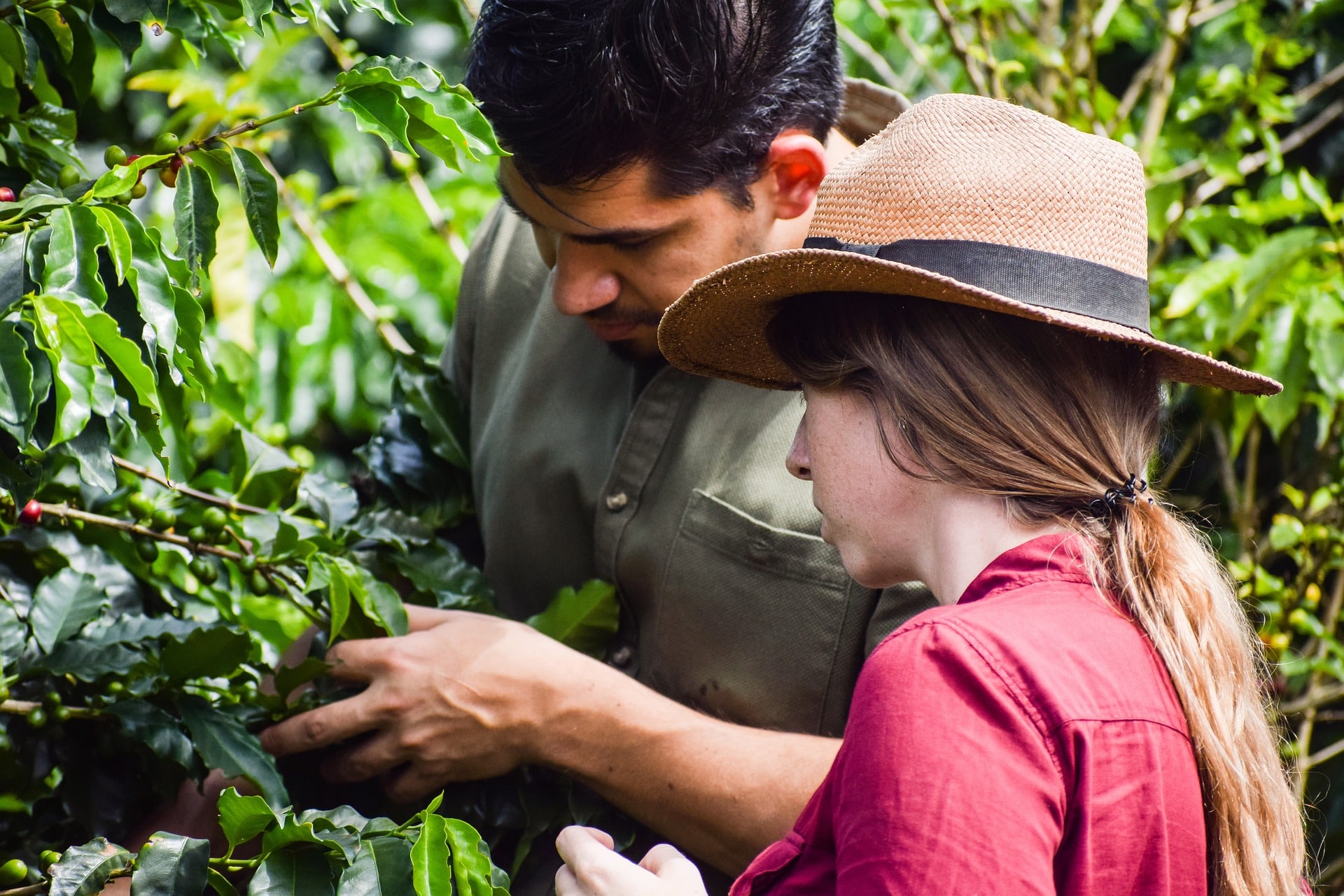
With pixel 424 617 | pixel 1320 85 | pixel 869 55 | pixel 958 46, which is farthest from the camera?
pixel 869 55

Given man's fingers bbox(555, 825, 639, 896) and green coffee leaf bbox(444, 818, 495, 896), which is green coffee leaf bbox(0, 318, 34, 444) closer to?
green coffee leaf bbox(444, 818, 495, 896)

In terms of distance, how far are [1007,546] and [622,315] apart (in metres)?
0.83

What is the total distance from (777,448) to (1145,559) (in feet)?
2.41

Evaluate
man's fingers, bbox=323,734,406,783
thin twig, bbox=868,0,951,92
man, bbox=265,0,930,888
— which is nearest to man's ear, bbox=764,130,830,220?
man, bbox=265,0,930,888

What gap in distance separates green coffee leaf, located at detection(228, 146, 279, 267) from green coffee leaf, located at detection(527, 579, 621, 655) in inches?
30.1

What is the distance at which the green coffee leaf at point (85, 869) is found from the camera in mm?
1157

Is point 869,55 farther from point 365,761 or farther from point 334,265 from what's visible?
point 365,761

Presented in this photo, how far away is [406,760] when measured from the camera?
170cm

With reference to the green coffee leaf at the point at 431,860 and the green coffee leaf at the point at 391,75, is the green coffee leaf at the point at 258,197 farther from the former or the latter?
the green coffee leaf at the point at 431,860

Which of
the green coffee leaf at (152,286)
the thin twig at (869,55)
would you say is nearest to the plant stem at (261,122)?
the green coffee leaf at (152,286)

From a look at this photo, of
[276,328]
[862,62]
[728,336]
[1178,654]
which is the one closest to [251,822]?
[728,336]

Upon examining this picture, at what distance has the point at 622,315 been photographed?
1846 mm

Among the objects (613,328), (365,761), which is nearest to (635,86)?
(613,328)

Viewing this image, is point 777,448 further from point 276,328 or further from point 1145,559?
point 276,328
